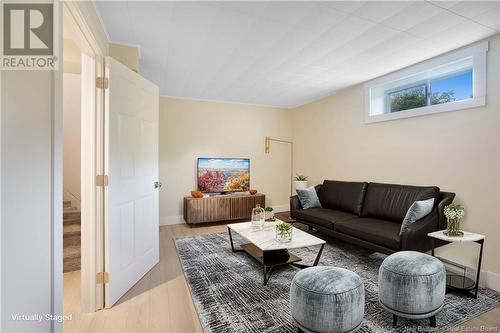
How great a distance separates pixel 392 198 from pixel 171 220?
3.83 m

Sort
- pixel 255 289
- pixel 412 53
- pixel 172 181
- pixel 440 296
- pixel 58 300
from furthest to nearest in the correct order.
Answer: pixel 172 181
pixel 412 53
pixel 255 289
pixel 440 296
pixel 58 300

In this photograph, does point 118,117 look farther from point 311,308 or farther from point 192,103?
point 192,103

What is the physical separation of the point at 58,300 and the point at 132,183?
134 centimetres

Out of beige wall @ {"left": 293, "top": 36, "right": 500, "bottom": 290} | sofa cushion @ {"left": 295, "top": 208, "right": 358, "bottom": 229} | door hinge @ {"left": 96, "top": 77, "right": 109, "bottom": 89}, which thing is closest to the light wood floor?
beige wall @ {"left": 293, "top": 36, "right": 500, "bottom": 290}

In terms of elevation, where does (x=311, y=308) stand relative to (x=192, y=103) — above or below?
below

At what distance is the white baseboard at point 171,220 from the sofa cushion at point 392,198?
331 cm

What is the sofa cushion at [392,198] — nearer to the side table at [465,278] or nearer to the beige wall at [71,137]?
the side table at [465,278]

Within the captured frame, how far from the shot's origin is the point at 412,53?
2.83 metres

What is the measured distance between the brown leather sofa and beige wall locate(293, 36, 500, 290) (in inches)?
9.0

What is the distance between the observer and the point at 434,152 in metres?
3.02

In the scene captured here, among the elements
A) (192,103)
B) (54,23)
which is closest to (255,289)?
(54,23)

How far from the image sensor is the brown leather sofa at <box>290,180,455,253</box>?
259 cm

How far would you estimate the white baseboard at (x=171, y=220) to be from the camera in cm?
476

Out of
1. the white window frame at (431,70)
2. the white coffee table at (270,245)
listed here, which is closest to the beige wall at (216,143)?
the white coffee table at (270,245)
